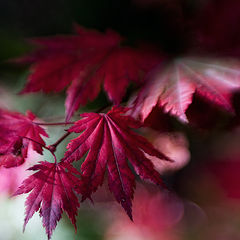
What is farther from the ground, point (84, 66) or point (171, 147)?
point (84, 66)

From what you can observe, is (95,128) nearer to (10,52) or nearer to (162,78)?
(162,78)

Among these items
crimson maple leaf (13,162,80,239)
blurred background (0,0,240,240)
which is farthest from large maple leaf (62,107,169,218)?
blurred background (0,0,240,240)

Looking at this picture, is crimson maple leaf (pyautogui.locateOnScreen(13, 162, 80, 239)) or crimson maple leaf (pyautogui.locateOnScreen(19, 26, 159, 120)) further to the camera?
crimson maple leaf (pyautogui.locateOnScreen(19, 26, 159, 120))

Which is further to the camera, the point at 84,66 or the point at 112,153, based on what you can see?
the point at 84,66

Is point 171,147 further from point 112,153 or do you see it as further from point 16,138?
point 16,138

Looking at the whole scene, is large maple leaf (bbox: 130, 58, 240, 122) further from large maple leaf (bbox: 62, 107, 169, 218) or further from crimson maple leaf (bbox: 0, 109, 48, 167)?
crimson maple leaf (bbox: 0, 109, 48, 167)

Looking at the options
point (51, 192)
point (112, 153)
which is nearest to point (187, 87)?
point (112, 153)
